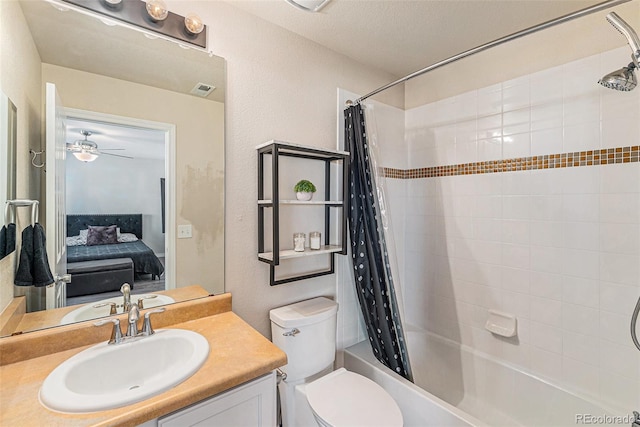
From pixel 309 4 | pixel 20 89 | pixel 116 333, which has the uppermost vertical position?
pixel 309 4

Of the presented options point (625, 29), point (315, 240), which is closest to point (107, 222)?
point (315, 240)

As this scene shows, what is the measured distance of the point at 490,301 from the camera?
1988 mm

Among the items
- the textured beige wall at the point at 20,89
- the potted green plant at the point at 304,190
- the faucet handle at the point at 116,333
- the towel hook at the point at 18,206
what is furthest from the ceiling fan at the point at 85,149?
the potted green plant at the point at 304,190

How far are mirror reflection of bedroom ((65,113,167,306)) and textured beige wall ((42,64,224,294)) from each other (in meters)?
0.08

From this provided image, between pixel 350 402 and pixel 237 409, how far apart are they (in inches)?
26.3

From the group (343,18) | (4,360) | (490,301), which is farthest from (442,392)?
(343,18)

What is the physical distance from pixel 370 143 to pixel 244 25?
100 centimetres

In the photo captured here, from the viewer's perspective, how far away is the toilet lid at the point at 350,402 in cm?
131

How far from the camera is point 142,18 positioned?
1324 millimetres

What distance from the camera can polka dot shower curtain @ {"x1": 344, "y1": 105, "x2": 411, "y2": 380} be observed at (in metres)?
1.84

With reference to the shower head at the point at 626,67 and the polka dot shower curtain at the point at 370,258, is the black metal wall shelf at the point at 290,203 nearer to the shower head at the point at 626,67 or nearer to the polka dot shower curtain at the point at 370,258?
the polka dot shower curtain at the point at 370,258

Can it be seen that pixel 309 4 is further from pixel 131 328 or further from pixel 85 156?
pixel 131 328

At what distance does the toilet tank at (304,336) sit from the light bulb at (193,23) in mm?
1498

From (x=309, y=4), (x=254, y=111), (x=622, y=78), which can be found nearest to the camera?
(x=622, y=78)
